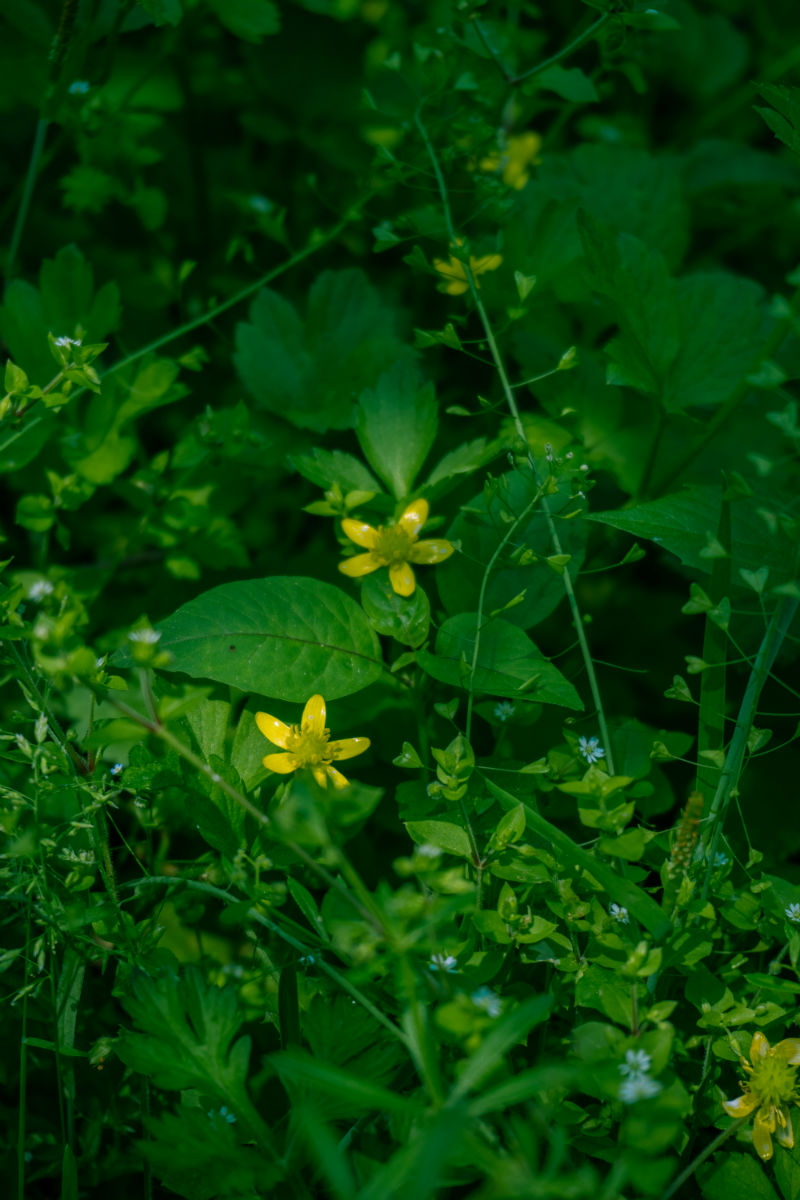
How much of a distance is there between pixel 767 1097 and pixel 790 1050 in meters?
0.06

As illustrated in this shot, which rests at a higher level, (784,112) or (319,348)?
(784,112)

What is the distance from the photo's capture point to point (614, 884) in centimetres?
Answer: 106

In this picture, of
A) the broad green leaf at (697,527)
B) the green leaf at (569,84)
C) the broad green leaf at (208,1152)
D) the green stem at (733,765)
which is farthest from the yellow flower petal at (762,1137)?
the green leaf at (569,84)

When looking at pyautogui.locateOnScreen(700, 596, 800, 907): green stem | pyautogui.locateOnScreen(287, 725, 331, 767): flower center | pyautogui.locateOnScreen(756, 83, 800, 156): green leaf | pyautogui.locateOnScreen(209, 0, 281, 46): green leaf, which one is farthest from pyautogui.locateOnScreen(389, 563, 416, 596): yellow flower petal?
pyautogui.locateOnScreen(209, 0, 281, 46): green leaf

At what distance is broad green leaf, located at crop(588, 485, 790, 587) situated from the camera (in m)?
1.24

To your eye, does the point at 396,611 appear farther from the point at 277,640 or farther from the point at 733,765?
the point at 733,765

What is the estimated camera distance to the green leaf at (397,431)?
1.44 meters

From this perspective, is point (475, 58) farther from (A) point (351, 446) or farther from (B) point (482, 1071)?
(B) point (482, 1071)

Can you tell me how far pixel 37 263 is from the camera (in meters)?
2.31

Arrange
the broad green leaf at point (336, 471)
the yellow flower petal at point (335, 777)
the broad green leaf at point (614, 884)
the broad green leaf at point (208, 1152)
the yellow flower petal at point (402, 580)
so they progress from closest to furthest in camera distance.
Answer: the broad green leaf at point (208, 1152), the broad green leaf at point (614, 884), the yellow flower petal at point (335, 777), the yellow flower petal at point (402, 580), the broad green leaf at point (336, 471)

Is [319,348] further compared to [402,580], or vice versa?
[319,348]

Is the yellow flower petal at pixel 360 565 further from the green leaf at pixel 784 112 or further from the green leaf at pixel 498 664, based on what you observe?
the green leaf at pixel 784 112

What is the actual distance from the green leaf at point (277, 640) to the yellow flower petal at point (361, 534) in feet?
0.25

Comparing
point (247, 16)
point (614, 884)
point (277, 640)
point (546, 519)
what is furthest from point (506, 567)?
point (247, 16)
